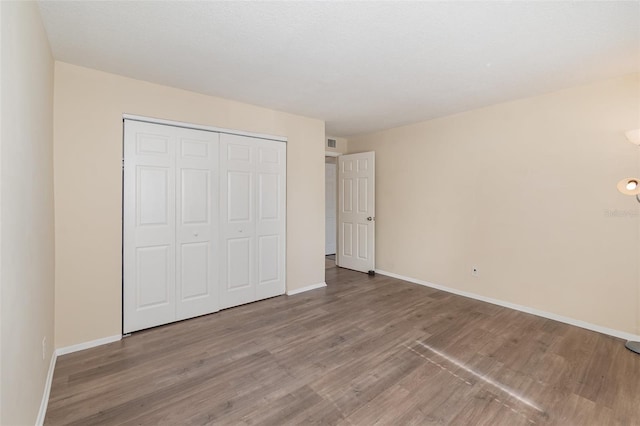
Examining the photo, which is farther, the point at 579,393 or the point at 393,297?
the point at 393,297

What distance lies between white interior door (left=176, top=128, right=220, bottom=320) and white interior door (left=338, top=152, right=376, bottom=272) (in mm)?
2638

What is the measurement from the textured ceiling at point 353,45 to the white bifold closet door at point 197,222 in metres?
0.65

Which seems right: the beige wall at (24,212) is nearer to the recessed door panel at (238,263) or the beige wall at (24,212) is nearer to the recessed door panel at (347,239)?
the recessed door panel at (238,263)

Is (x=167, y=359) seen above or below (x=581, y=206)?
below

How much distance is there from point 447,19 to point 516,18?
0.44 m

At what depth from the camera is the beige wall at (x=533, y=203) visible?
2.79 m

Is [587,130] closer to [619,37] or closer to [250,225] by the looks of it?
[619,37]

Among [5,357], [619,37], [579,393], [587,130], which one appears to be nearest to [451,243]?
[587,130]

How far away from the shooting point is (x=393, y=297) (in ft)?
12.8

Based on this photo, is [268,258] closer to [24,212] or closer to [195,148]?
[195,148]

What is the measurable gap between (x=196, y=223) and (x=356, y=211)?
9.44 feet

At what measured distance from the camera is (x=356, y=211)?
5238mm

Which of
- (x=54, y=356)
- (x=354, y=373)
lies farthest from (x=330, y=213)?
(x=54, y=356)

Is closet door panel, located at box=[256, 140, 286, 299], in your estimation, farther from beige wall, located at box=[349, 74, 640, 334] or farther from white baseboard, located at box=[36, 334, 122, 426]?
beige wall, located at box=[349, 74, 640, 334]
